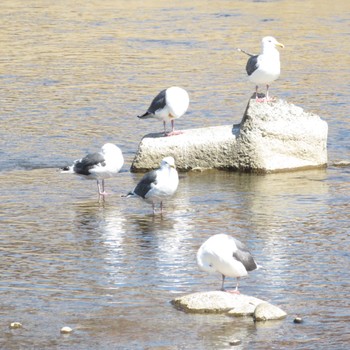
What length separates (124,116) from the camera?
20016 mm

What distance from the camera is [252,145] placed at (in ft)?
51.8

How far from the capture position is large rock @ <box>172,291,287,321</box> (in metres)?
9.79

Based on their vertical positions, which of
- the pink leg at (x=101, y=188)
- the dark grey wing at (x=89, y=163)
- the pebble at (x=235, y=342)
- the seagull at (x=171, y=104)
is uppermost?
the seagull at (x=171, y=104)

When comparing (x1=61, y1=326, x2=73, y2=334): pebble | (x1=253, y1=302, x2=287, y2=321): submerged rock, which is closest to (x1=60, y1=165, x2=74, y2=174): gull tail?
(x1=61, y1=326, x2=73, y2=334): pebble

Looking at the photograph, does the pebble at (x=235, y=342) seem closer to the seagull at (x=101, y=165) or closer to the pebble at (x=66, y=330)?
the pebble at (x=66, y=330)

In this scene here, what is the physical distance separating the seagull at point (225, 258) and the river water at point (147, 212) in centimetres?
43

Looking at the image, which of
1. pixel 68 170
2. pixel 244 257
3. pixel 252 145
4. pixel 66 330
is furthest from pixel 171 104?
pixel 66 330

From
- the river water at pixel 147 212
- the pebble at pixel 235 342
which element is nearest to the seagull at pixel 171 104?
the river water at pixel 147 212

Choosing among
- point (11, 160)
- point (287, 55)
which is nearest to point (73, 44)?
point (287, 55)

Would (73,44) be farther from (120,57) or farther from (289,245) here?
(289,245)

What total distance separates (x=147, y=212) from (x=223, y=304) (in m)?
4.10

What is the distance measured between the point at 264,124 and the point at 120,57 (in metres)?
11.8

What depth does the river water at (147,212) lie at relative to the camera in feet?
31.7

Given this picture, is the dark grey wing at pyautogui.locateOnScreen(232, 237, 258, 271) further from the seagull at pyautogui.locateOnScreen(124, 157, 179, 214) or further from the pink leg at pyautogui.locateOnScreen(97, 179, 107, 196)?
the pink leg at pyautogui.locateOnScreen(97, 179, 107, 196)
